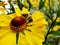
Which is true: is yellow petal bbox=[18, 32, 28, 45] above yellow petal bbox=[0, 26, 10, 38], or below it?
below

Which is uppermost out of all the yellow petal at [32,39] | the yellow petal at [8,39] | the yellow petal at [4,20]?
the yellow petal at [4,20]

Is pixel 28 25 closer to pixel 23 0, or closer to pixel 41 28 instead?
pixel 41 28

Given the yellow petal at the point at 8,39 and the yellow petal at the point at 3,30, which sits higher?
the yellow petal at the point at 3,30

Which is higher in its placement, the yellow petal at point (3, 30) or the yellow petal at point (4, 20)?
the yellow petal at point (4, 20)

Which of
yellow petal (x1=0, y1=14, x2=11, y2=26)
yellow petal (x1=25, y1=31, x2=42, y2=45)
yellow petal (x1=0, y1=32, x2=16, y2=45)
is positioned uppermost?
yellow petal (x1=0, y1=14, x2=11, y2=26)

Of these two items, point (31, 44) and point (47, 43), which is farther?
point (47, 43)

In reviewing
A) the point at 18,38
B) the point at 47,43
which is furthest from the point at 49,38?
the point at 18,38

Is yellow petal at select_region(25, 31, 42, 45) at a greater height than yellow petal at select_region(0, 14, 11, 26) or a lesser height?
lesser
